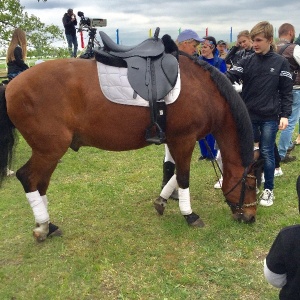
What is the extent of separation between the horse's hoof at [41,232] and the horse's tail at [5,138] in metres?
0.59

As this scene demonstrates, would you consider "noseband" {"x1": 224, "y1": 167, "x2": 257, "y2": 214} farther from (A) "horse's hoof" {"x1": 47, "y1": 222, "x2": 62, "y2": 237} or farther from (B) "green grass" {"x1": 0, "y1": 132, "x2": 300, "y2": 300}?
(A) "horse's hoof" {"x1": 47, "y1": 222, "x2": 62, "y2": 237}

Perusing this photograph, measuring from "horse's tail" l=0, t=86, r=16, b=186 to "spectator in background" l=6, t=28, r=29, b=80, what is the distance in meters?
2.62

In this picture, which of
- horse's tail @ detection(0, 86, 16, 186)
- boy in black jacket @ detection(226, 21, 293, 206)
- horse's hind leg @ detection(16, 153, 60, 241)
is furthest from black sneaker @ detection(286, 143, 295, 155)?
horse's tail @ detection(0, 86, 16, 186)

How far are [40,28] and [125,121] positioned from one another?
5547 mm

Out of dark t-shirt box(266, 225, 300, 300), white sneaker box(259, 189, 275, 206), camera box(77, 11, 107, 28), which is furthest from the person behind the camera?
camera box(77, 11, 107, 28)

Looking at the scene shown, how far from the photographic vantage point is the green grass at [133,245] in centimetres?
276

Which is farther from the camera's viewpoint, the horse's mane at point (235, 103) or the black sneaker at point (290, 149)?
the black sneaker at point (290, 149)

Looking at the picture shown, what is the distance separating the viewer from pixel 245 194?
3.58 m

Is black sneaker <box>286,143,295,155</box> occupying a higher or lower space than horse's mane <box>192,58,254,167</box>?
lower

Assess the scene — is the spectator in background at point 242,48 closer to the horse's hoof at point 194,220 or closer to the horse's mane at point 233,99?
the horse's mane at point 233,99

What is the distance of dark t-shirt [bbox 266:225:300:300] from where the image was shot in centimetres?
152

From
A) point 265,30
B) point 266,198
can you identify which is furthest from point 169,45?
point 266,198

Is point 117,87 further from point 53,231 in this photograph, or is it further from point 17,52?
point 17,52

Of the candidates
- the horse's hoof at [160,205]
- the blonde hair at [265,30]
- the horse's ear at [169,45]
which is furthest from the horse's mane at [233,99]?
the horse's hoof at [160,205]
